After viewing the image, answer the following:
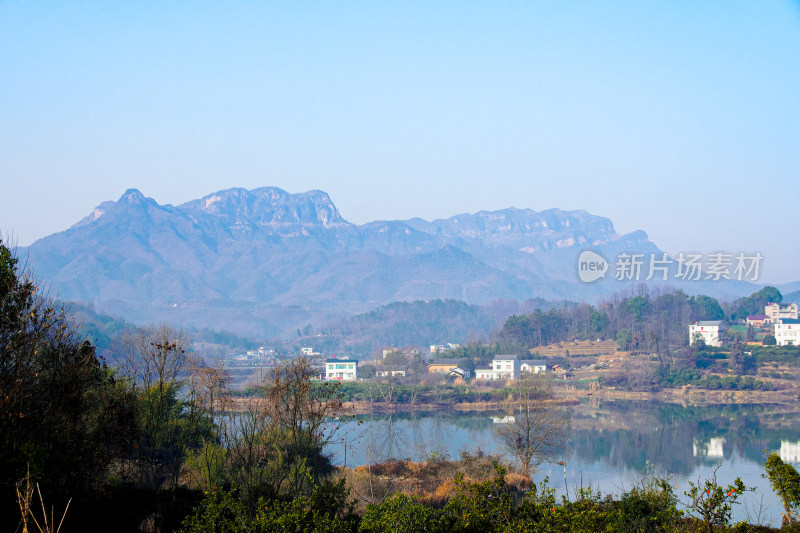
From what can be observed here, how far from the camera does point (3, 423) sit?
5.21 meters

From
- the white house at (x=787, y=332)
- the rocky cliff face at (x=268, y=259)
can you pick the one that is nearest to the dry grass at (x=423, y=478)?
the white house at (x=787, y=332)

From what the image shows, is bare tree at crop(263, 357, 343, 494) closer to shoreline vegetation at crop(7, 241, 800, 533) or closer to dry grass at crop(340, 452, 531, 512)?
→ shoreline vegetation at crop(7, 241, 800, 533)

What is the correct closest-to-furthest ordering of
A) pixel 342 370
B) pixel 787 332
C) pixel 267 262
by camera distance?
pixel 787 332
pixel 342 370
pixel 267 262

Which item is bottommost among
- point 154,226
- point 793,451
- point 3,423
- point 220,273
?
point 793,451

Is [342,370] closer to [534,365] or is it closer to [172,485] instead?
[534,365]

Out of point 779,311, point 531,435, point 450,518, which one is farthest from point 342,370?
point 450,518

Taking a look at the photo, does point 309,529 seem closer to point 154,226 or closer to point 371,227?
point 154,226

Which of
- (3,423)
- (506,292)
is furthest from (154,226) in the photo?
(3,423)

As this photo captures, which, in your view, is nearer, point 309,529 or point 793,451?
point 309,529

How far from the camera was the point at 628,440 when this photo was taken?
899 inches

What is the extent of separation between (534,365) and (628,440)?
16516 mm

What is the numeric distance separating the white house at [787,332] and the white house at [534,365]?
12.9m

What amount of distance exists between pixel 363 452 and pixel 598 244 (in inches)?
7074

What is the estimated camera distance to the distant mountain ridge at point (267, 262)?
413 ft
